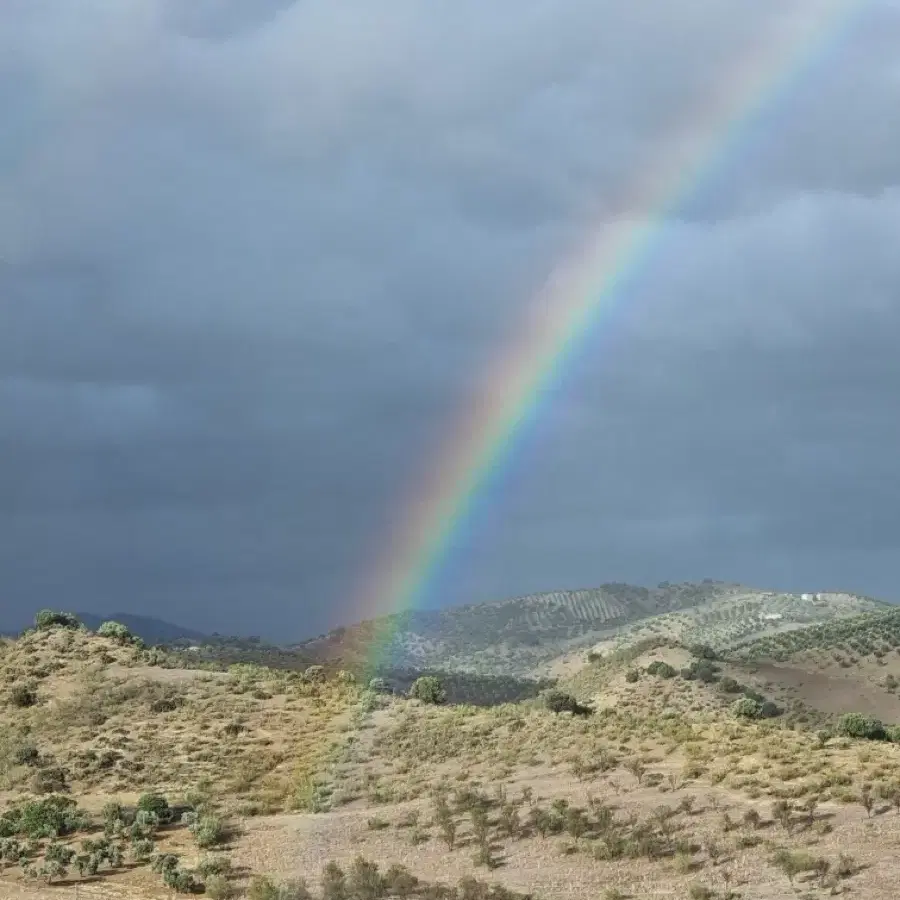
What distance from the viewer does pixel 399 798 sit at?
41.5m

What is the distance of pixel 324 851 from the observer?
111 ft

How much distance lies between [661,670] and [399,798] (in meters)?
65.9

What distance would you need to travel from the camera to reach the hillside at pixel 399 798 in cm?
2942

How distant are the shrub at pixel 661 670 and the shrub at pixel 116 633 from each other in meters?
50.7

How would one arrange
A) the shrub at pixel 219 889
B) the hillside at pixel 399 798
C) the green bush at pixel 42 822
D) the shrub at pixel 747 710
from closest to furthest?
the shrub at pixel 219 889 < the hillside at pixel 399 798 < the green bush at pixel 42 822 < the shrub at pixel 747 710

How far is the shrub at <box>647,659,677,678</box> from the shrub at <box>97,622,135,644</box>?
50.7 meters

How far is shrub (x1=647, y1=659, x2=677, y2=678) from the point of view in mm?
101844

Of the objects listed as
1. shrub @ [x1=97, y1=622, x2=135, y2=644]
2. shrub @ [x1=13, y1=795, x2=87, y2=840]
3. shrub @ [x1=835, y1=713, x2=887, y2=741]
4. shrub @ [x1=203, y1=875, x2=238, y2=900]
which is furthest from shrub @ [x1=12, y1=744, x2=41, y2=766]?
shrub @ [x1=835, y1=713, x2=887, y2=741]

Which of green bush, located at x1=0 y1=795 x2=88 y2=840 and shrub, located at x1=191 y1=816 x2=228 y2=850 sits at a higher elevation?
green bush, located at x1=0 y1=795 x2=88 y2=840

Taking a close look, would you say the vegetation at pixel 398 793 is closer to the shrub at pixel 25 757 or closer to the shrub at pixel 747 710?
the shrub at pixel 25 757

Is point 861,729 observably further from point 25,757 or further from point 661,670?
point 25,757

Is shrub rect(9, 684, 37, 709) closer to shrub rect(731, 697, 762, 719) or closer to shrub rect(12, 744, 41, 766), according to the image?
shrub rect(12, 744, 41, 766)

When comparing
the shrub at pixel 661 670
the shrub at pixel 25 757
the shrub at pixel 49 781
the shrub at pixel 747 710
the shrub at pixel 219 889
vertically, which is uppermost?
the shrub at pixel 661 670

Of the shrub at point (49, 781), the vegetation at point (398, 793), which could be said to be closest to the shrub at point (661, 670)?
the vegetation at point (398, 793)
